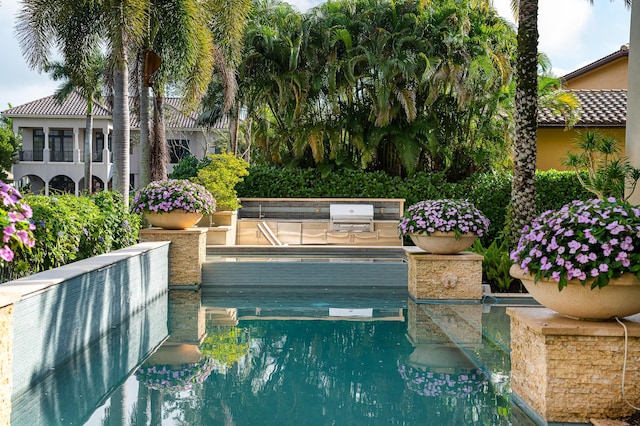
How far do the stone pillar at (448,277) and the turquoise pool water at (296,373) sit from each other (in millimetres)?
627

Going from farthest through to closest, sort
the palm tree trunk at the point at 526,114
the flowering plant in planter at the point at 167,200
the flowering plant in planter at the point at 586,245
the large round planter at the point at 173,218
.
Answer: the large round planter at the point at 173,218, the flowering plant in planter at the point at 167,200, the palm tree trunk at the point at 526,114, the flowering plant in planter at the point at 586,245

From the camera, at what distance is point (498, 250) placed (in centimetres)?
1087

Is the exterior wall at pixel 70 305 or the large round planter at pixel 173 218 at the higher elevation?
the large round planter at pixel 173 218

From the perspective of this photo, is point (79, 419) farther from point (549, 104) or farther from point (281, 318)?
point (549, 104)

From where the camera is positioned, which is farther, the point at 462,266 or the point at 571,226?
the point at 462,266

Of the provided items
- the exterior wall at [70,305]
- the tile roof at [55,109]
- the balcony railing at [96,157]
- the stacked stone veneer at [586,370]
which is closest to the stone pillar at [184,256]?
the exterior wall at [70,305]

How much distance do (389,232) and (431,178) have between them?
2.23 meters

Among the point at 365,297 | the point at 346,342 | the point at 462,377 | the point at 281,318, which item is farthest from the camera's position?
the point at 365,297

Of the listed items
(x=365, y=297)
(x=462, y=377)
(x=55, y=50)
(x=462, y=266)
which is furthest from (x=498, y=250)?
(x=55, y=50)

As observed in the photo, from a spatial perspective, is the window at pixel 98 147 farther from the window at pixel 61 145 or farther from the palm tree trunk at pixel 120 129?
the palm tree trunk at pixel 120 129

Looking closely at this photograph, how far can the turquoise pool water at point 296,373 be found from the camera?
4629 mm

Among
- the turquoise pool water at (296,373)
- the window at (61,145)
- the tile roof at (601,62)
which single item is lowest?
the turquoise pool water at (296,373)

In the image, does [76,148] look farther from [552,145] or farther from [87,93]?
[552,145]

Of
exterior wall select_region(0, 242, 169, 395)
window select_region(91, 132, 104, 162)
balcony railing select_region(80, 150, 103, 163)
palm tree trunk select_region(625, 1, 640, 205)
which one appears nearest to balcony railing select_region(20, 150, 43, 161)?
balcony railing select_region(80, 150, 103, 163)
